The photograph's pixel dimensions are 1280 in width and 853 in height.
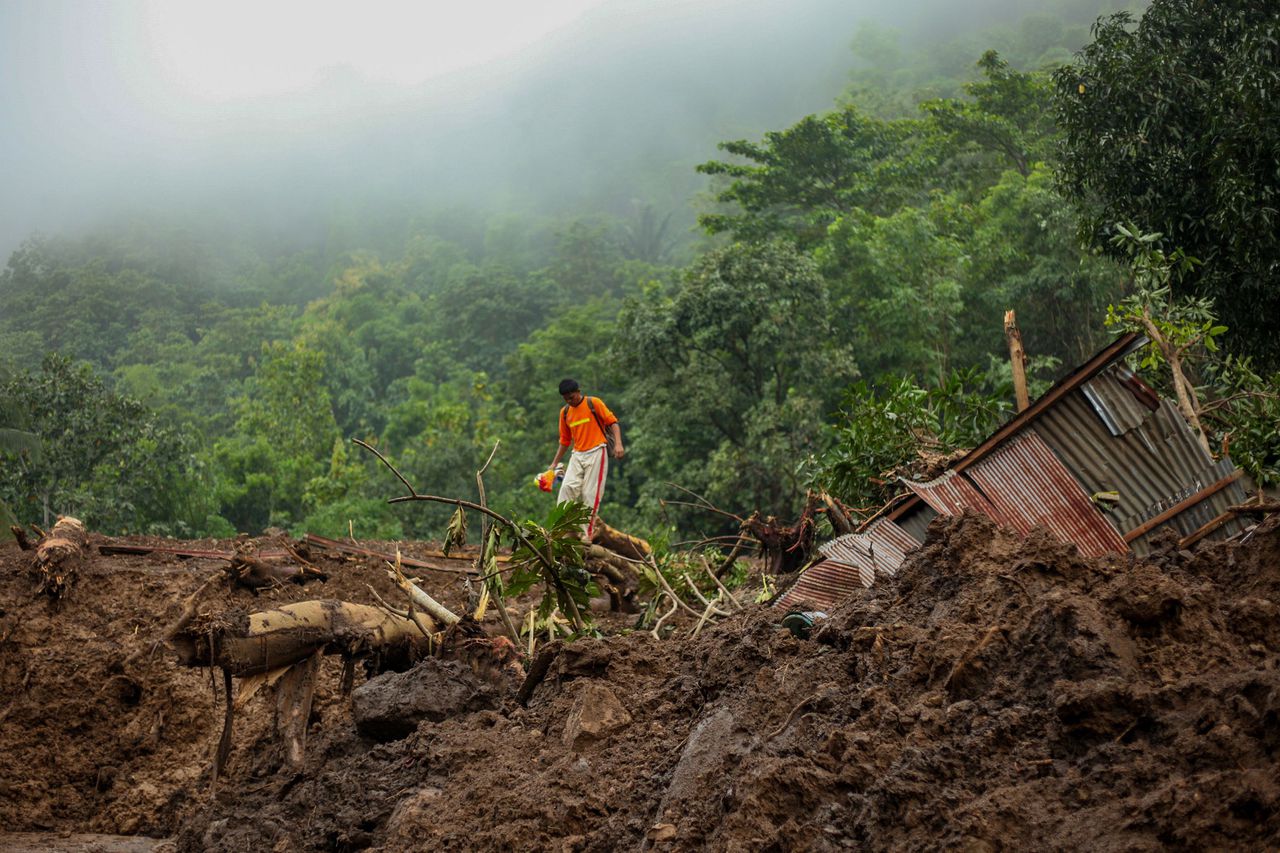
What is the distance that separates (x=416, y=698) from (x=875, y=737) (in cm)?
301

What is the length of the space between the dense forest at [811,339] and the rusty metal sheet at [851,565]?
43.6 inches

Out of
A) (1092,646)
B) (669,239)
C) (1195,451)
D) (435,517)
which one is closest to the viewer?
(1092,646)

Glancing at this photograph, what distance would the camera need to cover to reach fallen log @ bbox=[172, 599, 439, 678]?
20.1 feet

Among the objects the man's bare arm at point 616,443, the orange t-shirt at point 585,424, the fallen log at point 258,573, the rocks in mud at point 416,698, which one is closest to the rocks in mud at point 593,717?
the rocks in mud at point 416,698

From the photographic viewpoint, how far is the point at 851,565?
6.25 m

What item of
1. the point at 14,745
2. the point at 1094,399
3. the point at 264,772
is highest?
the point at 14,745

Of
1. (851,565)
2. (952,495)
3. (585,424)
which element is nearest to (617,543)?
(585,424)

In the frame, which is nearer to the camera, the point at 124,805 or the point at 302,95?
the point at 124,805

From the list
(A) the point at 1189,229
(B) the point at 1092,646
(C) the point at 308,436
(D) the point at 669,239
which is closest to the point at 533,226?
(D) the point at 669,239

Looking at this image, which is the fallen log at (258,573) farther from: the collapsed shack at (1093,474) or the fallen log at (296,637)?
the collapsed shack at (1093,474)

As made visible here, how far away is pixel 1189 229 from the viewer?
36.8ft

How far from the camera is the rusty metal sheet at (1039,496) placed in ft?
18.3

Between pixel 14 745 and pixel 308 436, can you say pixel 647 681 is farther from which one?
pixel 308 436

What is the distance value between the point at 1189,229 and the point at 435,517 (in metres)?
18.2
